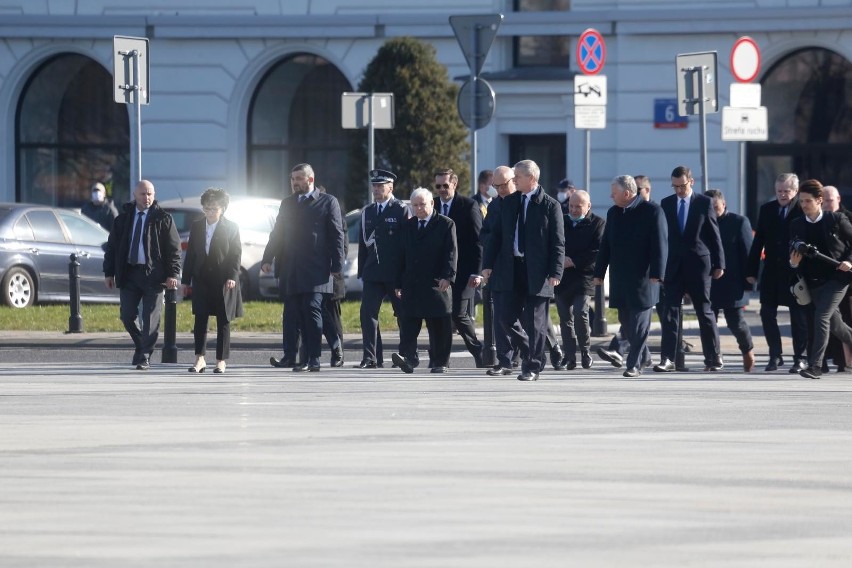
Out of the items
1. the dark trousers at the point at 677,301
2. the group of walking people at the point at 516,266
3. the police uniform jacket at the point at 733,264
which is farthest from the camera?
the police uniform jacket at the point at 733,264

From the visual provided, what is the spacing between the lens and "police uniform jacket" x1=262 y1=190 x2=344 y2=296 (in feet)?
50.8

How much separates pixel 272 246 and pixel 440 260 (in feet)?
4.73

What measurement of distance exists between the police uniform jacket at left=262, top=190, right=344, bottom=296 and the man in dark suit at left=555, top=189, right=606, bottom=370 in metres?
1.92

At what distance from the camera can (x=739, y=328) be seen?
52.0 feet

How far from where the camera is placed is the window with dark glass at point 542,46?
1196 inches

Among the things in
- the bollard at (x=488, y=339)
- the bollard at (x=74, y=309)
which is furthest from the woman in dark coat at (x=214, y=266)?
the bollard at (x=74, y=309)

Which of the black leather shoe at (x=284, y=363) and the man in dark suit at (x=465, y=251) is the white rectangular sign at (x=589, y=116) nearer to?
the man in dark suit at (x=465, y=251)

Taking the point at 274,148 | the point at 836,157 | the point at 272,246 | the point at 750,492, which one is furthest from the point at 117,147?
the point at 750,492

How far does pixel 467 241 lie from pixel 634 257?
163 cm

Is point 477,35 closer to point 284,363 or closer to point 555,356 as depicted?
point 555,356

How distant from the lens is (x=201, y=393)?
13.4 metres

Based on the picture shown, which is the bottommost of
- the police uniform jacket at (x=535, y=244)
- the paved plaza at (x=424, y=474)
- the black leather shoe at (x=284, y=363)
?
the paved plaza at (x=424, y=474)

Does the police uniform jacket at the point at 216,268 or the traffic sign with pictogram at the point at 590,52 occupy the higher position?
the traffic sign with pictogram at the point at 590,52

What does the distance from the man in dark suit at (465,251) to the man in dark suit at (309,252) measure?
975 millimetres
